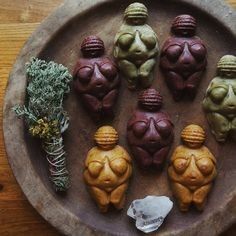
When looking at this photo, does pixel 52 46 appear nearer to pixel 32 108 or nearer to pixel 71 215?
pixel 32 108

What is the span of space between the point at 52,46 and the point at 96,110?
181 millimetres

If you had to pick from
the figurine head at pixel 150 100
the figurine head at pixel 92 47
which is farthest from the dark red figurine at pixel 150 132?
the figurine head at pixel 92 47

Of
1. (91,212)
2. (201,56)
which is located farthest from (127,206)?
(201,56)

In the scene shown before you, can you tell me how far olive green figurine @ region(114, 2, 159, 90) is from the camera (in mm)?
1217

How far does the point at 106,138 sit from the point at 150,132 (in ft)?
0.32

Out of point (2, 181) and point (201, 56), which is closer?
point (201, 56)

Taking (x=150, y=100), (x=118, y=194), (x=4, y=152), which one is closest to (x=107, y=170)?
(x=118, y=194)

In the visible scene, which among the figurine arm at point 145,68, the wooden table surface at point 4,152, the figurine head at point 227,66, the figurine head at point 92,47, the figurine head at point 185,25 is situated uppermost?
the figurine head at point 185,25

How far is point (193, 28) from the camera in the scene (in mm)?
1227

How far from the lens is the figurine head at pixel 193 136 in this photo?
1.21 metres

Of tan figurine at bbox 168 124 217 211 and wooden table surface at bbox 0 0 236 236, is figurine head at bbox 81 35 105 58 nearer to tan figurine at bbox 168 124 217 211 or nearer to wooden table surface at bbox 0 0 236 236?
wooden table surface at bbox 0 0 236 236

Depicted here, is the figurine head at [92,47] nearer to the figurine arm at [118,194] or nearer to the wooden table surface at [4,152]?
the wooden table surface at [4,152]

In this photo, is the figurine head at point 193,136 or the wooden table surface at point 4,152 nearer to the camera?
the figurine head at point 193,136

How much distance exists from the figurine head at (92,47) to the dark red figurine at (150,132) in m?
0.13
